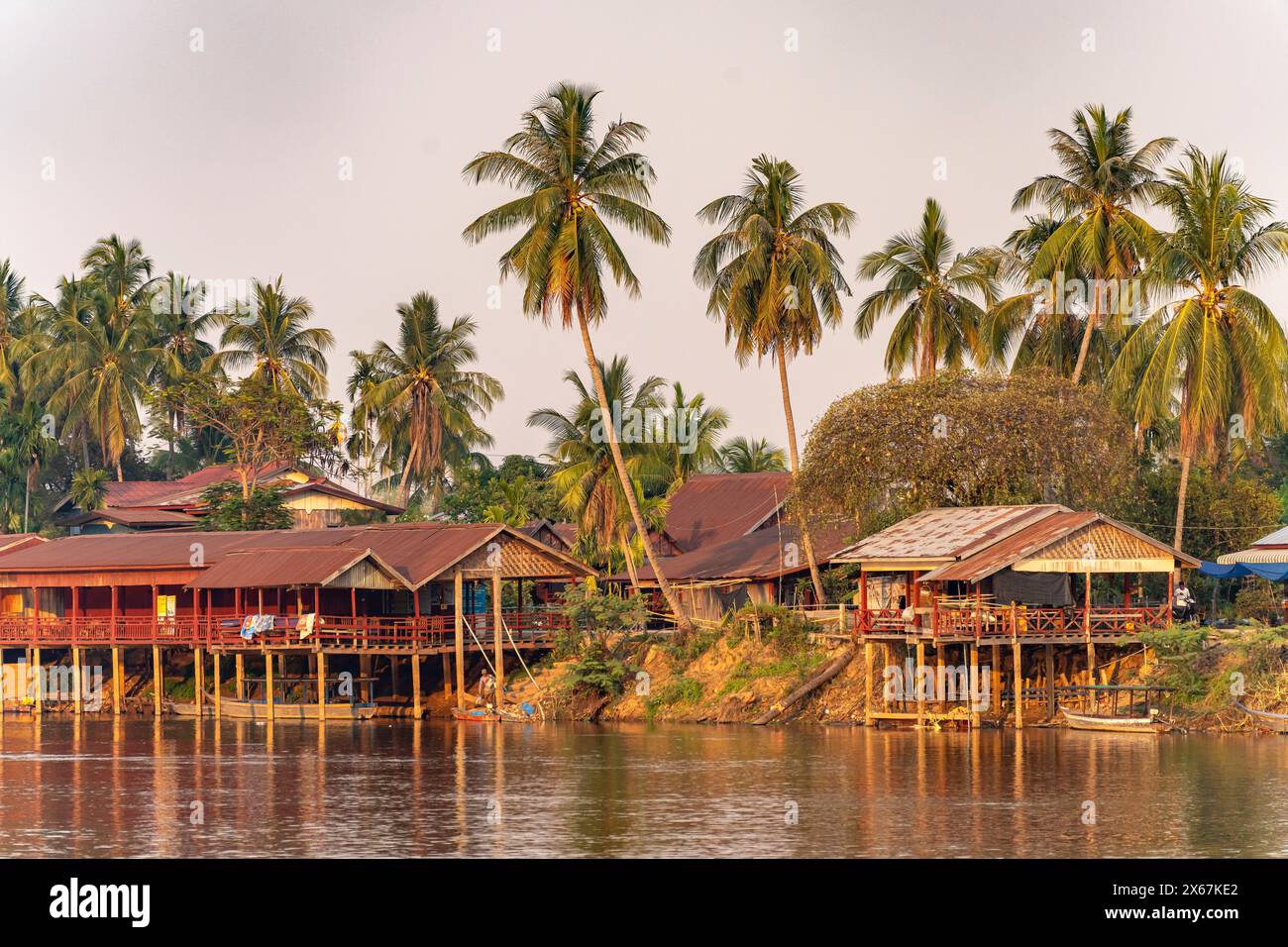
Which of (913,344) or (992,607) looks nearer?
(992,607)

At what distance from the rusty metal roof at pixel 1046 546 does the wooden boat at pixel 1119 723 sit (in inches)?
162

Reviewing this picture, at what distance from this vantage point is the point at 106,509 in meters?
82.4

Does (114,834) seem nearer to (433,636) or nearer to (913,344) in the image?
(433,636)

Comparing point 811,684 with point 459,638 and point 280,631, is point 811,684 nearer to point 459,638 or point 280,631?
point 459,638

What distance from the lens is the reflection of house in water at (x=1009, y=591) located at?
46250 millimetres

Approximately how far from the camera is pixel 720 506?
2744 inches

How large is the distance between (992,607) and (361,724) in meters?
19.9

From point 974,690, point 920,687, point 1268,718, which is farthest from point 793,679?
point 1268,718

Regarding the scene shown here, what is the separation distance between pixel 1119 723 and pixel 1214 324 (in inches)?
561

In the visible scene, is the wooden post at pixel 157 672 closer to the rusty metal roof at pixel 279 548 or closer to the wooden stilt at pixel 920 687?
the rusty metal roof at pixel 279 548

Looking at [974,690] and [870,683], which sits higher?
[870,683]

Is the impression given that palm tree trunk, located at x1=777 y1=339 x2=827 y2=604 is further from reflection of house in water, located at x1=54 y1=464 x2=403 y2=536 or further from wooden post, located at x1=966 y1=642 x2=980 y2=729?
reflection of house in water, located at x1=54 y1=464 x2=403 y2=536
